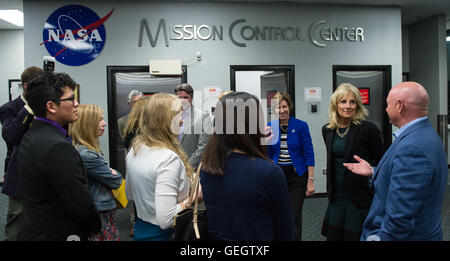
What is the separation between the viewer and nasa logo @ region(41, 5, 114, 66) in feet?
16.7

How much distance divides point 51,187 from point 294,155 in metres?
2.13

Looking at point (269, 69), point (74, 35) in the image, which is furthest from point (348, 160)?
point (74, 35)

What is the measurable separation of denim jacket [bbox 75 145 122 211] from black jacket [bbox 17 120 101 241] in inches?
18.7

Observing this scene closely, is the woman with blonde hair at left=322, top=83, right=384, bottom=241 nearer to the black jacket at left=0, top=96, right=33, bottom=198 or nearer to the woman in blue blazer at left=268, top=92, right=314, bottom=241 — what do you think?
the woman in blue blazer at left=268, top=92, right=314, bottom=241

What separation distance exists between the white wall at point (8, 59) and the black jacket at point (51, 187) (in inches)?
267

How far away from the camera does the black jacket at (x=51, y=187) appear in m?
1.41

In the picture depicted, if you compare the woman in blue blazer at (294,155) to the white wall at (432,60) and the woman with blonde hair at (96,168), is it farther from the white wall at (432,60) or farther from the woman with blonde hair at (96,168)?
the white wall at (432,60)

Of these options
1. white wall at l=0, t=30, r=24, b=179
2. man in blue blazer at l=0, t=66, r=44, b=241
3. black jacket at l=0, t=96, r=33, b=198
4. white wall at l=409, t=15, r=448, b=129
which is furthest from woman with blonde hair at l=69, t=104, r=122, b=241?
white wall at l=409, t=15, r=448, b=129

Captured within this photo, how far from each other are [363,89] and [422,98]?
496 cm

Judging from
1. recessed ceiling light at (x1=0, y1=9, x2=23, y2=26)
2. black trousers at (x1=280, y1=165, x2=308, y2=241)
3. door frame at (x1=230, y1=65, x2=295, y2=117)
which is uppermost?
recessed ceiling light at (x1=0, y1=9, x2=23, y2=26)

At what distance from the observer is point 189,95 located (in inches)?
140

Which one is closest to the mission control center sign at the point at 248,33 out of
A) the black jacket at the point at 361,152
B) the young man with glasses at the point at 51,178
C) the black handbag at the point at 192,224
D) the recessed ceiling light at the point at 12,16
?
the recessed ceiling light at the point at 12,16

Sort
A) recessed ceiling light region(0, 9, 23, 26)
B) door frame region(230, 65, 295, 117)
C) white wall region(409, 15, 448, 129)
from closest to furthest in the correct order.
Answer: door frame region(230, 65, 295, 117) → recessed ceiling light region(0, 9, 23, 26) → white wall region(409, 15, 448, 129)
